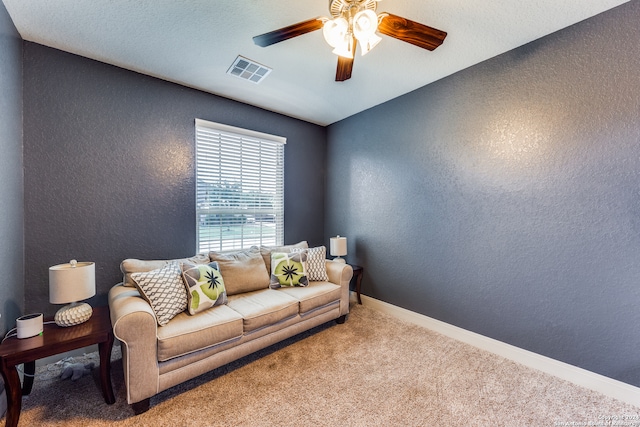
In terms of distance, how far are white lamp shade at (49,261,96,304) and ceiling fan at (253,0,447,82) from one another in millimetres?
1995

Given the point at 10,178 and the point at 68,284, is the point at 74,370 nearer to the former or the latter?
the point at 68,284

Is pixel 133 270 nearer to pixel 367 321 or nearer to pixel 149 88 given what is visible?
pixel 149 88

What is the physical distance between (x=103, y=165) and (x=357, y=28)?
2483mm

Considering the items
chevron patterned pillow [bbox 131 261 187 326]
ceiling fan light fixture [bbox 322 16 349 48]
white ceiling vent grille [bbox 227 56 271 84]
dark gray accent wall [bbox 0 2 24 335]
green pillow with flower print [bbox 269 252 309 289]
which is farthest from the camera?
green pillow with flower print [bbox 269 252 309 289]

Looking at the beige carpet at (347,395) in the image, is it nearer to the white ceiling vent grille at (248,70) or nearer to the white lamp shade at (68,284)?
the white lamp shade at (68,284)

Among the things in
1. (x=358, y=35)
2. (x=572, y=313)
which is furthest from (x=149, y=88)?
(x=572, y=313)

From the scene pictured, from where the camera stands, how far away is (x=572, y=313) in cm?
200

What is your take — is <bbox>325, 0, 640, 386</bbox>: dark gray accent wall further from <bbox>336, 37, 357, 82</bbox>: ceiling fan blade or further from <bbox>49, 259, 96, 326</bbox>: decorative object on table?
<bbox>49, 259, 96, 326</bbox>: decorative object on table

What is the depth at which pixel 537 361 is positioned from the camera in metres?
2.15

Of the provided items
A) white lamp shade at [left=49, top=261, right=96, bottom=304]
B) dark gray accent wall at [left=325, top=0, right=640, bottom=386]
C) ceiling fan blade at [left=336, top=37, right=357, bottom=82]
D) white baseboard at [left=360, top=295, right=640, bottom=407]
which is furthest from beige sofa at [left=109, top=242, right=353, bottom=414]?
ceiling fan blade at [left=336, top=37, right=357, bottom=82]

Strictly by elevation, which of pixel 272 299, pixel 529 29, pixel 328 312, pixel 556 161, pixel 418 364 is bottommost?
pixel 418 364

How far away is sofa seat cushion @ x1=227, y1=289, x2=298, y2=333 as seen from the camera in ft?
6.99

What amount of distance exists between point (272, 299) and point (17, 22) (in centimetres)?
286

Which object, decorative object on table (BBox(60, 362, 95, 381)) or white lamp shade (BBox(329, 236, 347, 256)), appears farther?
white lamp shade (BBox(329, 236, 347, 256))
